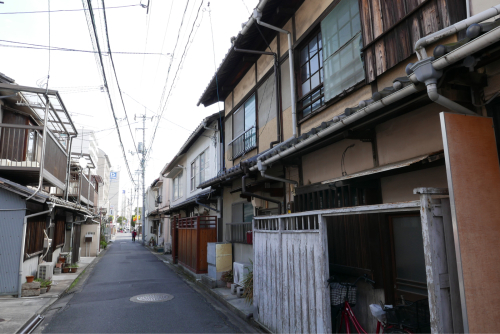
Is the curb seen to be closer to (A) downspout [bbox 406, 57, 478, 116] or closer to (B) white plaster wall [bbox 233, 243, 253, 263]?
(B) white plaster wall [bbox 233, 243, 253, 263]

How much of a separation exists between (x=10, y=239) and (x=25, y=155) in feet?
11.5

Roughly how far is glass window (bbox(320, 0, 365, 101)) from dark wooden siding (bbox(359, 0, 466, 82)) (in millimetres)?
301

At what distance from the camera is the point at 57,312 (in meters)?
8.77

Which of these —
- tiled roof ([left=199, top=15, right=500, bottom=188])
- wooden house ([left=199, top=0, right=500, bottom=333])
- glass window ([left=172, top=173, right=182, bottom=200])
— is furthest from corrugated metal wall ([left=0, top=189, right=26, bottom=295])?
glass window ([left=172, top=173, right=182, bottom=200])

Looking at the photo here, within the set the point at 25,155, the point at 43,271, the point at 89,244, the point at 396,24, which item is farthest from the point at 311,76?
the point at 89,244

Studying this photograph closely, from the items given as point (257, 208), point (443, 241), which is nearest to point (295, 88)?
point (257, 208)

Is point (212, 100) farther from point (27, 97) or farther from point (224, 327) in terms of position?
point (224, 327)

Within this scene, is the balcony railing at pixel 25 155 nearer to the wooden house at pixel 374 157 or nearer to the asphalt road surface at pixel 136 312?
the asphalt road surface at pixel 136 312

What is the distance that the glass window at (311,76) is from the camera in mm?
7680

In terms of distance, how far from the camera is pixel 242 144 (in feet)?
40.5

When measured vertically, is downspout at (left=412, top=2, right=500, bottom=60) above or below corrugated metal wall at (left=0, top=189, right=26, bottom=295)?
above

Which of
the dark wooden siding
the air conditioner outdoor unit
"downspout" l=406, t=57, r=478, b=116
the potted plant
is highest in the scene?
the dark wooden siding

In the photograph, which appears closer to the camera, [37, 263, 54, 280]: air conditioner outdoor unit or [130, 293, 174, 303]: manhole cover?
[130, 293, 174, 303]: manhole cover

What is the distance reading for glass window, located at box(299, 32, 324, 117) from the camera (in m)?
7.68
